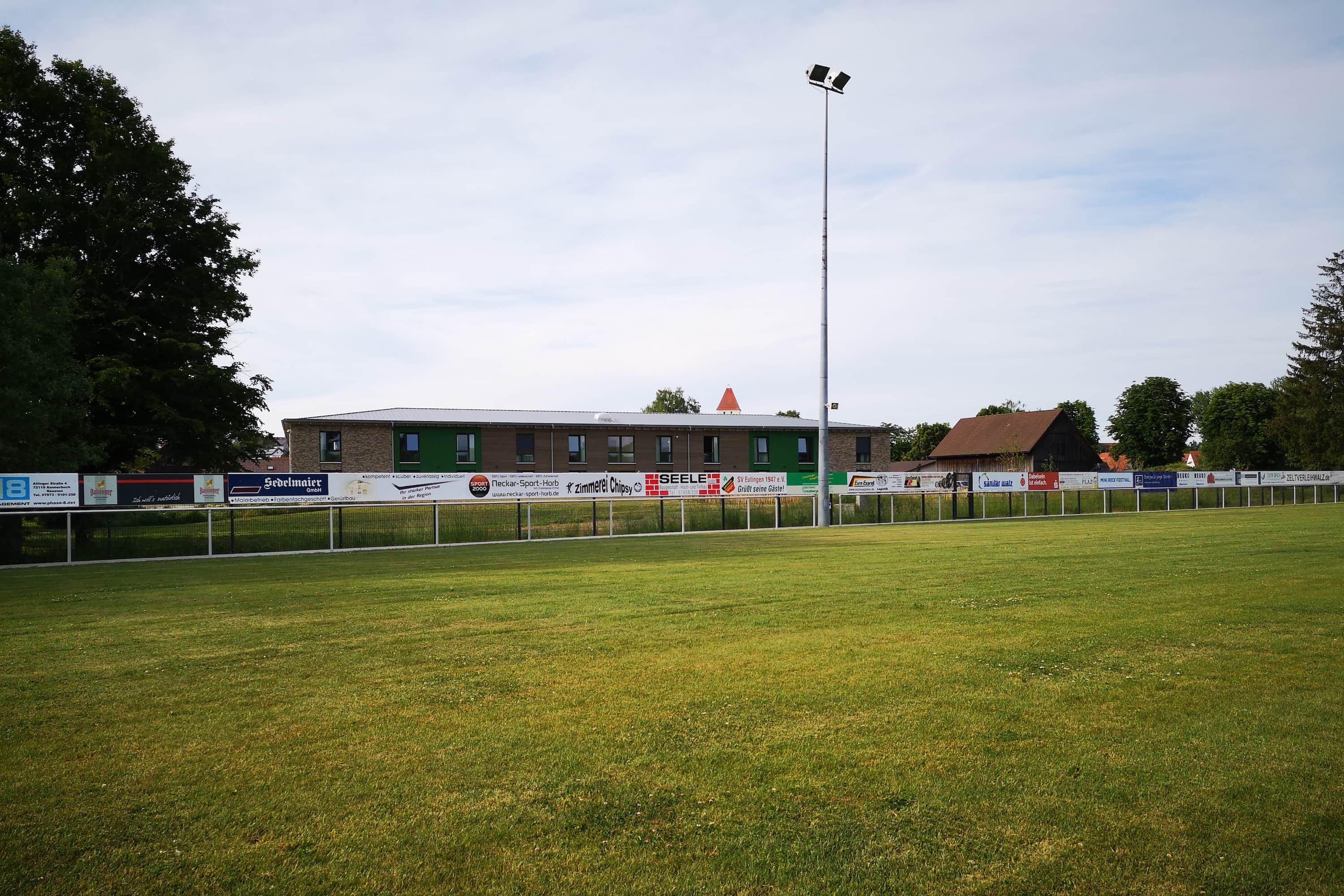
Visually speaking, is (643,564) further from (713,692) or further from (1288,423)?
(1288,423)

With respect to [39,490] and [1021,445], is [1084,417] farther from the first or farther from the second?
[39,490]

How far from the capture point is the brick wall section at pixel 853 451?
55281 millimetres

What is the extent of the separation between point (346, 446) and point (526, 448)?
31.8 feet

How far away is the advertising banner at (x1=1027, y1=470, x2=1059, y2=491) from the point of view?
38.7 m

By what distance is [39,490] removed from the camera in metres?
21.2

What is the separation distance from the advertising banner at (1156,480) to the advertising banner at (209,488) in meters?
39.6

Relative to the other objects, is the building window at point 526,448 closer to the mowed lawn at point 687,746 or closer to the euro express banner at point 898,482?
the euro express banner at point 898,482

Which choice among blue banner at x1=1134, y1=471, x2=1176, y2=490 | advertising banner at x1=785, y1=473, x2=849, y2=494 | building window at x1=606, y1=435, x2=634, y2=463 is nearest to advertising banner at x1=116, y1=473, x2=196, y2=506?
advertising banner at x1=785, y1=473, x2=849, y2=494

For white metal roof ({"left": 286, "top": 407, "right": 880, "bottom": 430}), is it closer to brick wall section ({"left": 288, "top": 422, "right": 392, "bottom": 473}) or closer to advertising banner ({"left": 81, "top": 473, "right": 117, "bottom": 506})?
brick wall section ({"left": 288, "top": 422, "right": 392, "bottom": 473})

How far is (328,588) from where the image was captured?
Result: 14703 mm

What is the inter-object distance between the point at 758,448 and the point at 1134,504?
2120cm

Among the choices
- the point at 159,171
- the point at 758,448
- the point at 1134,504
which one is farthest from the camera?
the point at 758,448

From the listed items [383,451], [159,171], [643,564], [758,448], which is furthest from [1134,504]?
[159,171]

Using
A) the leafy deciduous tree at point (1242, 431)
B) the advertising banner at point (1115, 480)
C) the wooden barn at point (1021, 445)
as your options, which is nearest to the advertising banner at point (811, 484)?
the advertising banner at point (1115, 480)
